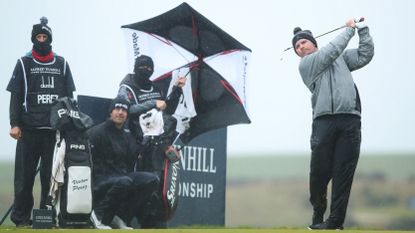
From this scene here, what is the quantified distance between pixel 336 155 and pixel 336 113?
0.95ft

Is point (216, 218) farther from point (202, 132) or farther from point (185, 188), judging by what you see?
point (202, 132)

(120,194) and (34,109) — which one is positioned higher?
(34,109)

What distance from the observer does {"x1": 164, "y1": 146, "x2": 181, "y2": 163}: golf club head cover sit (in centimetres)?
788

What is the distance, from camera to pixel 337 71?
6270mm

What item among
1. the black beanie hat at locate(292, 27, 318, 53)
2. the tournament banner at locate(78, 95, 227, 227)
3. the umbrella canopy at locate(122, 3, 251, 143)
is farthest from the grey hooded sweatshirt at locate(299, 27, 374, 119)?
the tournament banner at locate(78, 95, 227, 227)

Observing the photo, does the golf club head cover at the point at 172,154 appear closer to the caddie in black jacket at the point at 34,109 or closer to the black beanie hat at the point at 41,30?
the caddie in black jacket at the point at 34,109

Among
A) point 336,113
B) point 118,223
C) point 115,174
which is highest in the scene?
point 336,113

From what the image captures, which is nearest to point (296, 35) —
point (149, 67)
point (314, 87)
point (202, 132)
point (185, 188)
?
point (314, 87)

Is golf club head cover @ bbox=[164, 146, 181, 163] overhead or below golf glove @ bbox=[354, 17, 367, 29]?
below

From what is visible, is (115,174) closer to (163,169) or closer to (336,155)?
(163,169)

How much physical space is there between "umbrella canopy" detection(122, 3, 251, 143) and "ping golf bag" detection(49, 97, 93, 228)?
138cm

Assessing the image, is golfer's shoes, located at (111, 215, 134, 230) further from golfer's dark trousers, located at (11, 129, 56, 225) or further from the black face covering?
the black face covering

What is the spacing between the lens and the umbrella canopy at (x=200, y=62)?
8.19 m

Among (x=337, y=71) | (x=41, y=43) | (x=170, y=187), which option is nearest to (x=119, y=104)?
(x=41, y=43)
